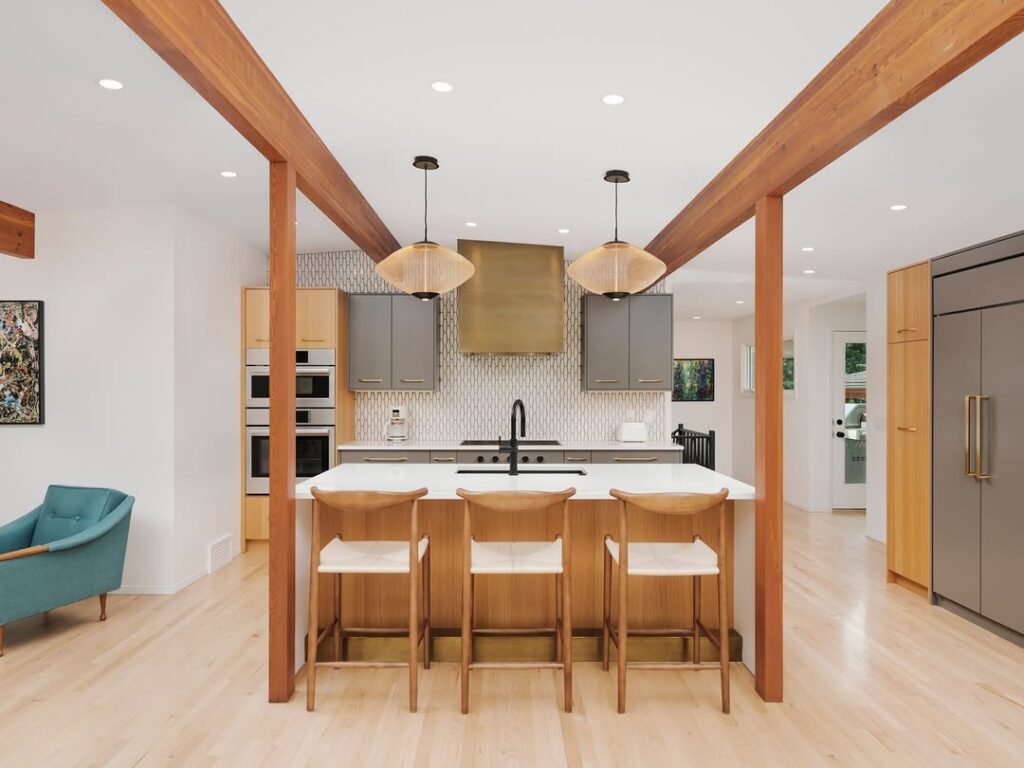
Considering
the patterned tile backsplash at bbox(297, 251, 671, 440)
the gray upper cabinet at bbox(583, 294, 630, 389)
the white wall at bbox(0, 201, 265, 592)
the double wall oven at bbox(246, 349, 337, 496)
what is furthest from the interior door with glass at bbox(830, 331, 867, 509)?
the white wall at bbox(0, 201, 265, 592)

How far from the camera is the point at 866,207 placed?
374 cm

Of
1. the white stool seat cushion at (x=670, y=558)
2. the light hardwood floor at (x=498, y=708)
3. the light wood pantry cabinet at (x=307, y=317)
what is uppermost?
the light wood pantry cabinet at (x=307, y=317)

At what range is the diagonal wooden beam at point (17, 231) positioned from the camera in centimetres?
402

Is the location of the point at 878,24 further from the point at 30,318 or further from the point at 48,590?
the point at 30,318

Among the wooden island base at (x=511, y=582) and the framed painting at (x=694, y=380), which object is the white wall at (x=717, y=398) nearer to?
the framed painting at (x=694, y=380)

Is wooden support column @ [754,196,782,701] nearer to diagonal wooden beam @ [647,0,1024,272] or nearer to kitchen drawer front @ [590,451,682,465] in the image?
diagonal wooden beam @ [647,0,1024,272]

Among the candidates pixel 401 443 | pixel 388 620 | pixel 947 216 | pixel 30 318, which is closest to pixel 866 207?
pixel 947 216

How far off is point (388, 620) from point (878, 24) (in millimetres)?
3087

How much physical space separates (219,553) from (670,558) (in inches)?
145

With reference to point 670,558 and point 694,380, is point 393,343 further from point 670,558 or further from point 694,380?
point 694,380

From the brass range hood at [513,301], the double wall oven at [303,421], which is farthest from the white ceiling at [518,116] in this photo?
the double wall oven at [303,421]

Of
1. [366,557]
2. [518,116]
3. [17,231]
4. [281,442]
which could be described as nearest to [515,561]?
[366,557]

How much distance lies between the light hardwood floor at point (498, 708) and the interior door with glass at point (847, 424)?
3618 millimetres

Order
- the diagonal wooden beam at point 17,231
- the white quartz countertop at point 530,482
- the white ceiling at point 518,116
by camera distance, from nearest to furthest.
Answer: the white ceiling at point 518,116 → the white quartz countertop at point 530,482 → the diagonal wooden beam at point 17,231
